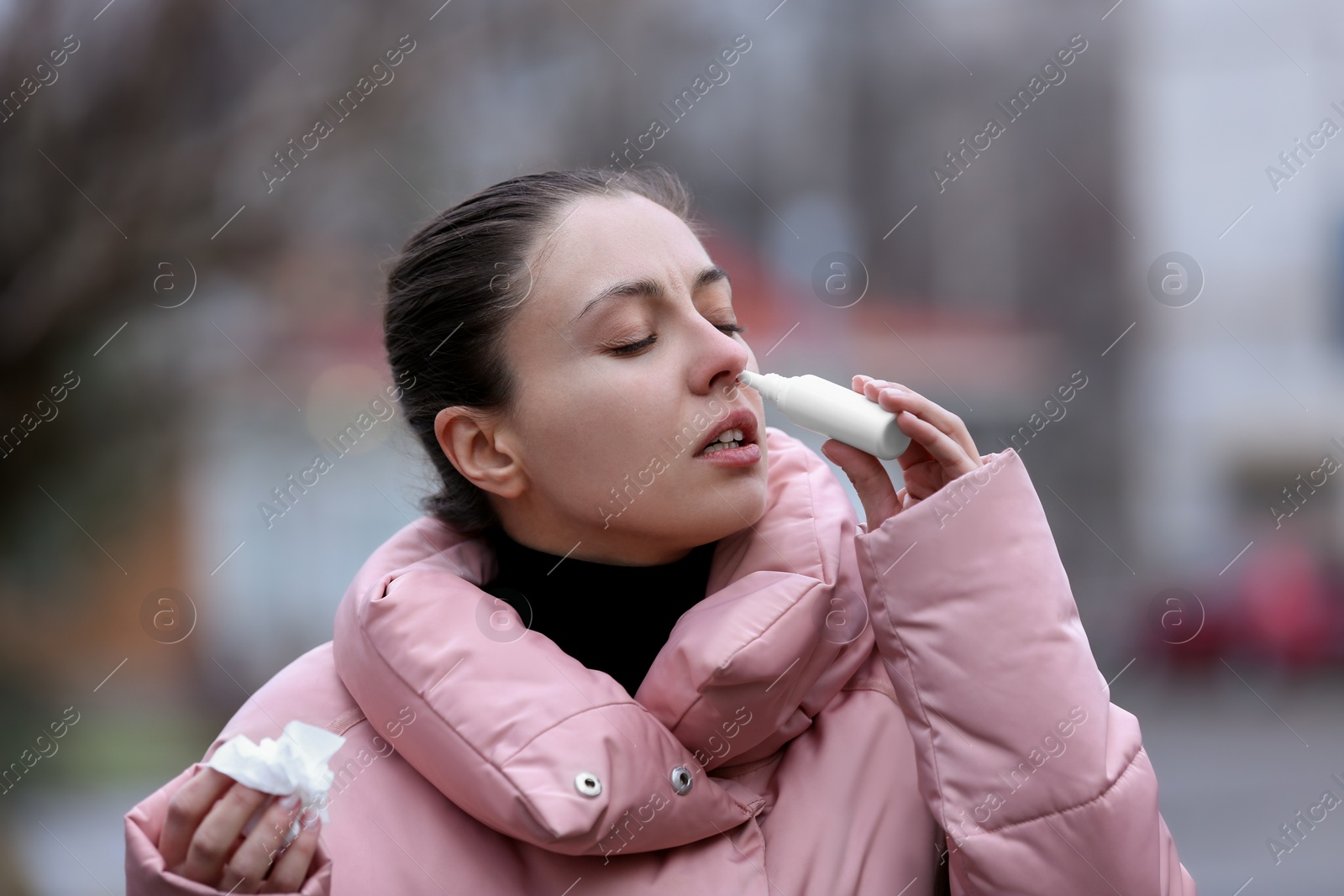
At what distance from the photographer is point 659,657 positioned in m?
1.74

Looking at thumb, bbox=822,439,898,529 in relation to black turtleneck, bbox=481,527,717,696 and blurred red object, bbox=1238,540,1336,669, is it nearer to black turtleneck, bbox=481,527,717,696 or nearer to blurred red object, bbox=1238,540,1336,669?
black turtleneck, bbox=481,527,717,696

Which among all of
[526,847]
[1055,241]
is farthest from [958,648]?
[1055,241]

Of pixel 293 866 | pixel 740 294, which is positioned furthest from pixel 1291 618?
pixel 293 866

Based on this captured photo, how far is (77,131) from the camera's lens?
4262 mm

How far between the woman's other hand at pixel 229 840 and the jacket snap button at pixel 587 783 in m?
0.35

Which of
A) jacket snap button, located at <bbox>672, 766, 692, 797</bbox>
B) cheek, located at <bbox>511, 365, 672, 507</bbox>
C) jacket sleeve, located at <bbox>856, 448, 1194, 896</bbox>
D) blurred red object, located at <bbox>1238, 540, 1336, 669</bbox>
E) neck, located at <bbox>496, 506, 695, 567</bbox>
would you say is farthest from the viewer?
blurred red object, located at <bbox>1238, 540, 1336, 669</bbox>

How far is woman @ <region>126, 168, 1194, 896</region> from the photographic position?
155cm

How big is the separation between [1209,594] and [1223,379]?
461 cm

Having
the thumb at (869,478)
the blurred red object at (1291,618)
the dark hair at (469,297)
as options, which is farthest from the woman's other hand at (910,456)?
the blurred red object at (1291,618)

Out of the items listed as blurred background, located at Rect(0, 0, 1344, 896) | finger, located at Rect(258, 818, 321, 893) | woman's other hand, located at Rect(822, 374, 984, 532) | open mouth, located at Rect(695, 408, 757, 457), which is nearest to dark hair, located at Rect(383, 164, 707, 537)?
blurred background, located at Rect(0, 0, 1344, 896)

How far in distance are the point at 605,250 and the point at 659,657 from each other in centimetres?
65

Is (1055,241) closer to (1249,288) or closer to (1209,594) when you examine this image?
(1249,288)

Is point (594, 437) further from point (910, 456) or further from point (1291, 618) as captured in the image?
point (1291, 618)

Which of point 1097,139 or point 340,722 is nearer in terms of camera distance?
point 340,722
